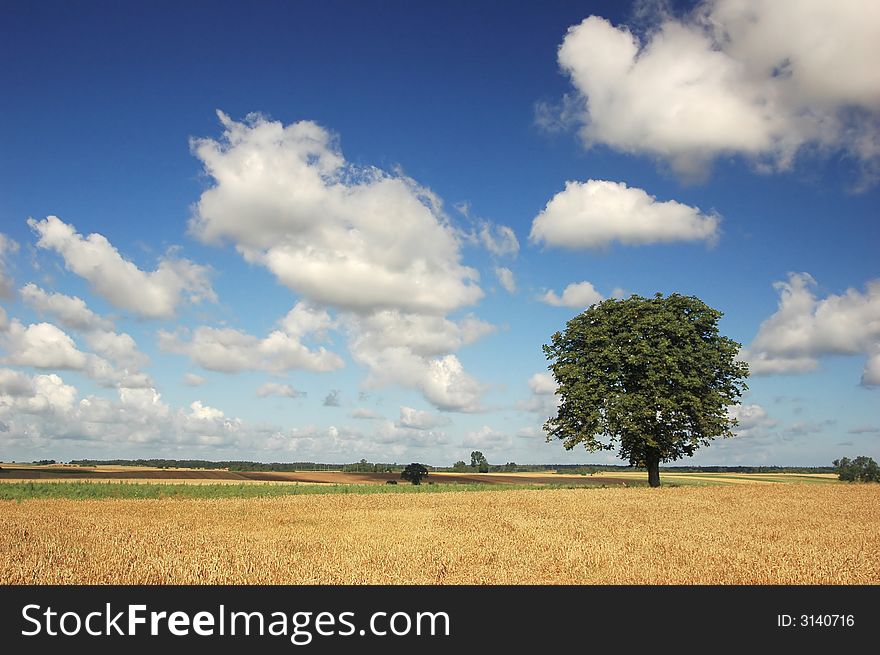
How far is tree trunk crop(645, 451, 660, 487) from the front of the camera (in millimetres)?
48812

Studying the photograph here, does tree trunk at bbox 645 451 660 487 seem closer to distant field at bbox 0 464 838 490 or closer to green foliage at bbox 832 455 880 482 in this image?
distant field at bbox 0 464 838 490

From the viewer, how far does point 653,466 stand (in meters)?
49.3

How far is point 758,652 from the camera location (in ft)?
25.7

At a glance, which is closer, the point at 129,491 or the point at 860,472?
the point at 129,491

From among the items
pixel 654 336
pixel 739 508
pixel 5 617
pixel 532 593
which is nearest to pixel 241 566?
pixel 5 617

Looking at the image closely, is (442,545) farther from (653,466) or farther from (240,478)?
(240,478)

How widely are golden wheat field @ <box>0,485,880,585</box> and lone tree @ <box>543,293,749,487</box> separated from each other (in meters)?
15.6

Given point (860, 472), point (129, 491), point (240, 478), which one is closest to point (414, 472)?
point (240, 478)

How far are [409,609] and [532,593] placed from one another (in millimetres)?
2240

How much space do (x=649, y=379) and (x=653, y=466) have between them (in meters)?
8.18

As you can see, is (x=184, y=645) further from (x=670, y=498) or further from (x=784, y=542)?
(x=670, y=498)

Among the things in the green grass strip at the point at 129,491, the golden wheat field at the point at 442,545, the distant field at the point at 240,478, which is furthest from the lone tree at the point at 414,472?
the golden wheat field at the point at 442,545

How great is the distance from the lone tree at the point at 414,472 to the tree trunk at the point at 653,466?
37368 mm

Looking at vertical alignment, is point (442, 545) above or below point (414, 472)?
above
